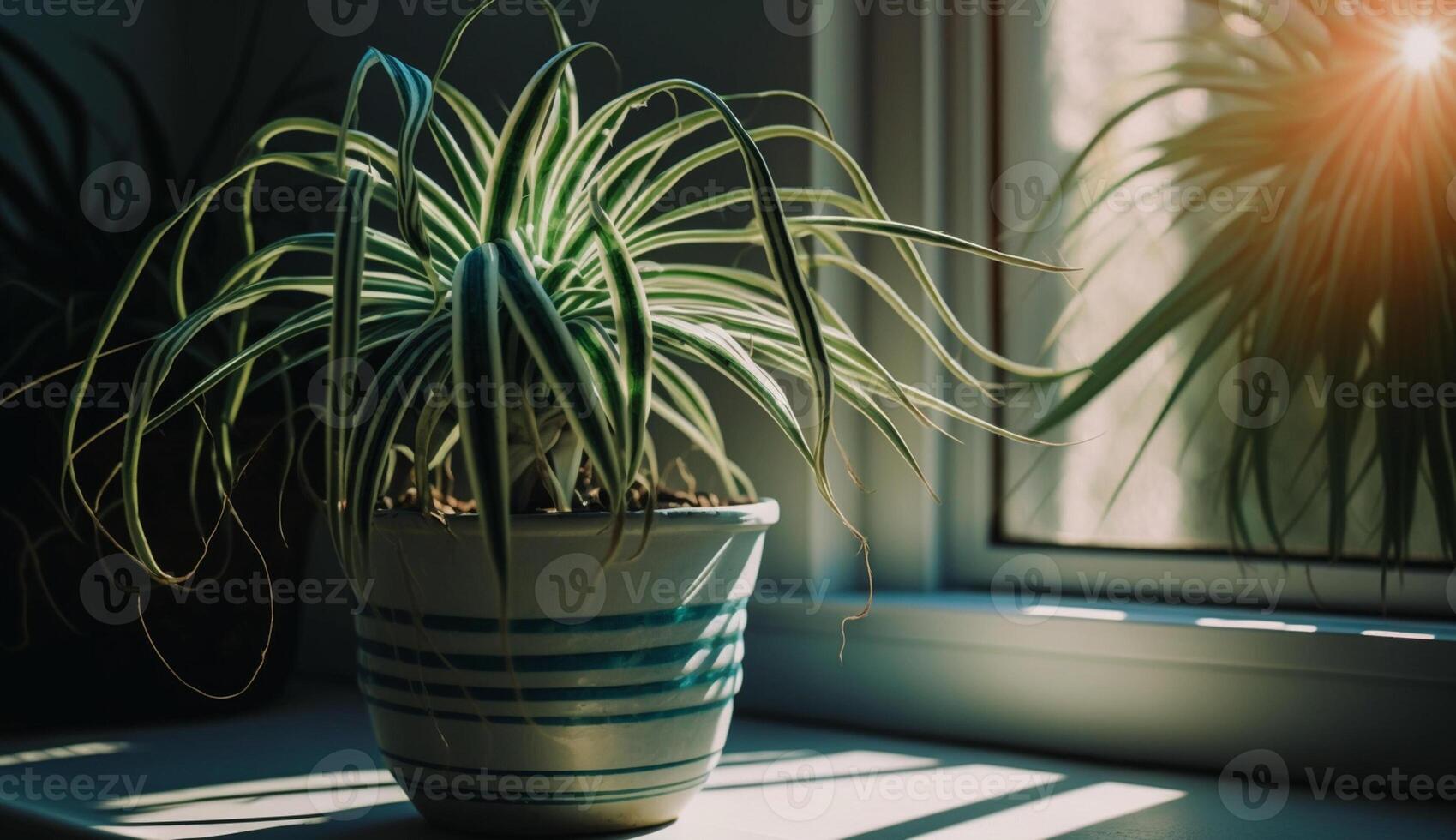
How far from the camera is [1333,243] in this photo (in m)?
0.95

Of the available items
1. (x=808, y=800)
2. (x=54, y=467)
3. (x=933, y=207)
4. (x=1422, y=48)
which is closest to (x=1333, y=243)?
(x=1422, y=48)

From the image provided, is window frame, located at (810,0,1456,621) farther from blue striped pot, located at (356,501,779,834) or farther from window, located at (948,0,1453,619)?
blue striped pot, located at (356,501,779,834)

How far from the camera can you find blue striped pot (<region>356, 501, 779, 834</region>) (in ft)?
A: 2.31

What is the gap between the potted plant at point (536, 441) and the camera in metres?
0.64

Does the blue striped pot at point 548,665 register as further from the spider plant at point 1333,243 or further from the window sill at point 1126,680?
the spider plant at point 1333,243

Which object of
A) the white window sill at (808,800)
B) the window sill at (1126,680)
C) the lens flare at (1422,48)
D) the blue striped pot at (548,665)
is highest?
the lens flare at (1422,48)

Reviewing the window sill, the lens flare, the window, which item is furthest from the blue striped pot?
the lens flare

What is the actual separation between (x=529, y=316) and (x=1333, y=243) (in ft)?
2.17

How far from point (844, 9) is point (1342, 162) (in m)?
0.47

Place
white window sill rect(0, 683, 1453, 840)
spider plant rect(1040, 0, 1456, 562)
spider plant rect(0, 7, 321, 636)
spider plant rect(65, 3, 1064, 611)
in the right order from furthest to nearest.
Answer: spider plant rect(0, 7, 321, 636)
spider plant rect(1040, 0, 1456, 562)
white window sill rect(0, 683, 1453, 840)
spider plant rect(65, 3, 1064, 611)

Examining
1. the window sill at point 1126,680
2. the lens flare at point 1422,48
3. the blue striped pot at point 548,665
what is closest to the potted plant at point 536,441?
the blue striped pot at point 548,665

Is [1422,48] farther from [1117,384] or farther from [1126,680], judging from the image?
[1126,680]

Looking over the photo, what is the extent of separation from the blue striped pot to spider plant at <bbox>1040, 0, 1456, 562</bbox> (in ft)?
1.64

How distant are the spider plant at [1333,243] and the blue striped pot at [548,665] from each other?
499 millimetres
